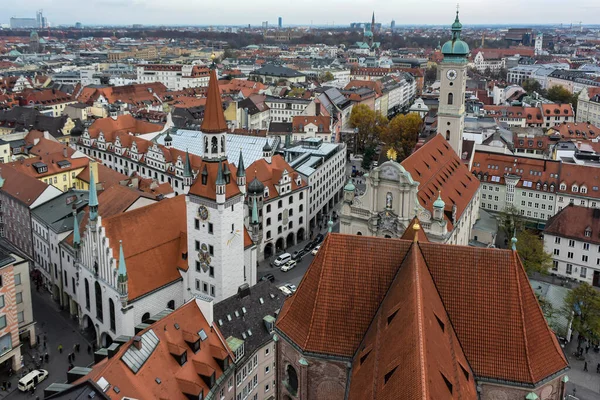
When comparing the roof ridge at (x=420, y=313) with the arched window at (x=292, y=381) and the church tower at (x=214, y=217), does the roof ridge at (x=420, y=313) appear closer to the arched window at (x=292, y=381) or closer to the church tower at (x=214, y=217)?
the arched window at (x=292, y=381)

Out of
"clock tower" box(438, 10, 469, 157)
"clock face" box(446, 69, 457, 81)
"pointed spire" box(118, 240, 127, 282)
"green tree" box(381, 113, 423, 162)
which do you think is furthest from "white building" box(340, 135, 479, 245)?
"green tree" box(381, 113, 423, 162)

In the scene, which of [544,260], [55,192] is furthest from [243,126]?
[544,260]

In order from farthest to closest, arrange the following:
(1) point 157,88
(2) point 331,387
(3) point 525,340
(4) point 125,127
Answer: (1) point 157,88
(4) point 125,127
(2) point 331,387
(3) point 525,340

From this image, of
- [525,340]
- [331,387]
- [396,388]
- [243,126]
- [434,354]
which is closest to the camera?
[396,388]

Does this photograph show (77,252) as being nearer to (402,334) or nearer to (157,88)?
(402,334)

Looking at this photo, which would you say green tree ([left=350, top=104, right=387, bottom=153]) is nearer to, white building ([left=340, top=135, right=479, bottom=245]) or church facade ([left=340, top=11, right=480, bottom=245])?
church facade ([left=340, top=11, right=480, bottom=245])

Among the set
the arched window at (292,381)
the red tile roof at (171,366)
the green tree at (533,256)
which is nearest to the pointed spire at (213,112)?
the red tile roof at (171,366)

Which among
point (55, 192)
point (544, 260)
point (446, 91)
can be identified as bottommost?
point (544, 260)

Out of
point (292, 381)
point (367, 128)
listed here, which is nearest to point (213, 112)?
point (292, 381)
